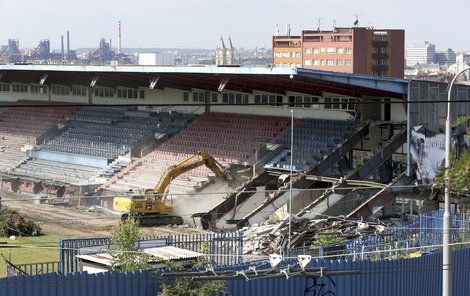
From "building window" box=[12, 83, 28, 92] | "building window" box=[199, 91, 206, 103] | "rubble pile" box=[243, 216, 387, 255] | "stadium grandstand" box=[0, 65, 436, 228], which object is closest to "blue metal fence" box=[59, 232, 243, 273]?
"rubble pile" box=[243, 216, 387, 255]

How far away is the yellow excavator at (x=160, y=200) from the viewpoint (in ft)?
135

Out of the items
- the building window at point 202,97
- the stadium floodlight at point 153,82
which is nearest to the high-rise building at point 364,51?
the building window at point 202,97

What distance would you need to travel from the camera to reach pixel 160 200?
42.1 meters

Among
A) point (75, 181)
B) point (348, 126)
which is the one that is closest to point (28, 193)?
point (75, 181)

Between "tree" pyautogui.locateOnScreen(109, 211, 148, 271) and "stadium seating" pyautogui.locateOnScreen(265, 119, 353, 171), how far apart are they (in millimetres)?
21970

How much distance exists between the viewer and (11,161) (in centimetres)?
5834

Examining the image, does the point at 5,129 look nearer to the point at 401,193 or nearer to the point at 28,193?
the point at 28,193

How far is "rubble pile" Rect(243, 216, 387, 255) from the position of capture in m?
29.9

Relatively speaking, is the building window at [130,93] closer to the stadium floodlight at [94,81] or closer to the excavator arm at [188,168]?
the stadium floodlight at [94,81]

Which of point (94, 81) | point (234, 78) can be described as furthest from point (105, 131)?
point (234, 78)

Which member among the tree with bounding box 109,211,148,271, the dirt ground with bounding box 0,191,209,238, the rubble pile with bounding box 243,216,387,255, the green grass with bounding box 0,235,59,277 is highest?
the tree with bounding box 109,211,148,271

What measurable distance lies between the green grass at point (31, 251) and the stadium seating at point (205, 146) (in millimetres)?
9487

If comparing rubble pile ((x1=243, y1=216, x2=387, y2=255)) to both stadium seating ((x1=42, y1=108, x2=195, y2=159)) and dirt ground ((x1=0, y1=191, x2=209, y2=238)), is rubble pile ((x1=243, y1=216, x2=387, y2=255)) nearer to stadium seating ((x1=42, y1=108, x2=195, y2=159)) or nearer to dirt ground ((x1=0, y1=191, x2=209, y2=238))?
dirt ground ((x1=0, y1=191, x2=209, y2=238))

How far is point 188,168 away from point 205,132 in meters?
6.17
